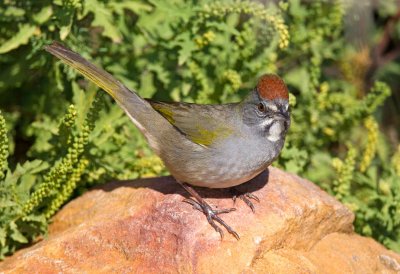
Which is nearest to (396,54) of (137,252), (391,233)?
(391,233)

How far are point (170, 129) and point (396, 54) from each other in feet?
12.3

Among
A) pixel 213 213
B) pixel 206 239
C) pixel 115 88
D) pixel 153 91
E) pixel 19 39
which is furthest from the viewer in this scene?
pixel 153 91

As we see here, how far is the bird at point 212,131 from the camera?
4508 millimetres

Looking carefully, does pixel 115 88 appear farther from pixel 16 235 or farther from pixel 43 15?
pixel 16 235

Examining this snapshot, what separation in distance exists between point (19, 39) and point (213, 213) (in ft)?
6.67

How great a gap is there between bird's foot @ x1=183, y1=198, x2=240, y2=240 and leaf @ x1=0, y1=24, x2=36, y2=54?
1.78m

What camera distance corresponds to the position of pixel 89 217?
16.1ft

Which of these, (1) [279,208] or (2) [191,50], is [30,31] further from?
(1) [279,208]

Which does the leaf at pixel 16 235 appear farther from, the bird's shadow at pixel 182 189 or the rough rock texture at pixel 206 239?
the bird's shadow at pixel 182 189

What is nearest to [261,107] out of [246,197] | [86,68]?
[246,197]

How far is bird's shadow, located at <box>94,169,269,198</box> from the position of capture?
4.82 metres

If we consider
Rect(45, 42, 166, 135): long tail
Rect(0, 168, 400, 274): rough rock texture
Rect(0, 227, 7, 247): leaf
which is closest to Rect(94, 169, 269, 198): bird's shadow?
Rect(0, 168, 400, 274): rough rock texture

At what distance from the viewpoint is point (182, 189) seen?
4.89 meters

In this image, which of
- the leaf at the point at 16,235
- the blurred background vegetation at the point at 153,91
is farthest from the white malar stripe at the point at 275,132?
the leaf at the point at 16,235
